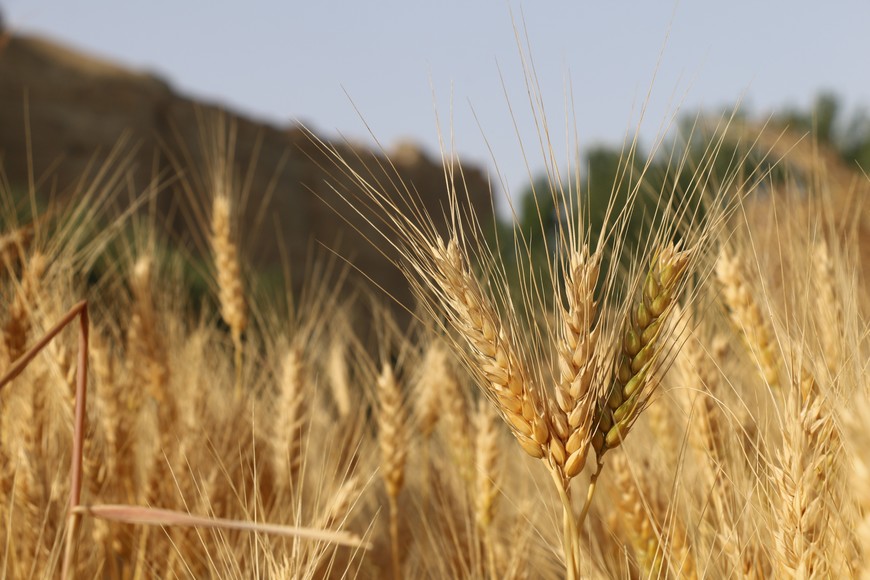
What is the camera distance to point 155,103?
36.6ft

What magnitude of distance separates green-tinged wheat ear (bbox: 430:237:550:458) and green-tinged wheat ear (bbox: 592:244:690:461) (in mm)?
63

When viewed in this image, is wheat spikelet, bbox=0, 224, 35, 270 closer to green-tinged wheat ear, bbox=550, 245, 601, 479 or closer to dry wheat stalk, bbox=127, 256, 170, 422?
dry wheat stalk, bbox=127, 256, 170, 422

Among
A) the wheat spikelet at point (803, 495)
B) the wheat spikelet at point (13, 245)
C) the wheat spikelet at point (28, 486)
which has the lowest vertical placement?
the wheat spikelet at point (28, 486)

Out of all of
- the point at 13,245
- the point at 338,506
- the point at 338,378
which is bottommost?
the point at 338,378

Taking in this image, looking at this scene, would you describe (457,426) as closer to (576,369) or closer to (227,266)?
(227,266)

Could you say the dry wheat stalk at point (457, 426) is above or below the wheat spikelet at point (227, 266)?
below

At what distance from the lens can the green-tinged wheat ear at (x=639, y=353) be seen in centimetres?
73

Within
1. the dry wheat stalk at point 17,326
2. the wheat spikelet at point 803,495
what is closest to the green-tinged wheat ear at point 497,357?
the wheat spikelet at point 803,495

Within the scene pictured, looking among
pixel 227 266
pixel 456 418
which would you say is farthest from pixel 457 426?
pixel 227 266

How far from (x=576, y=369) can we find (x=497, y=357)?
7cm

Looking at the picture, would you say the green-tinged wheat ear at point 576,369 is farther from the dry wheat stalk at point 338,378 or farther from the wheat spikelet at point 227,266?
the dry wheat stalk at point 338,378

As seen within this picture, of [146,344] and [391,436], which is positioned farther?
[146,344]

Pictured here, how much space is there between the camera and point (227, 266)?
5.80 ft

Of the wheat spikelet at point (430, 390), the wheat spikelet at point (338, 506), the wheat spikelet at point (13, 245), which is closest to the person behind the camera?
the wheat spikelet at point (338, 506)
